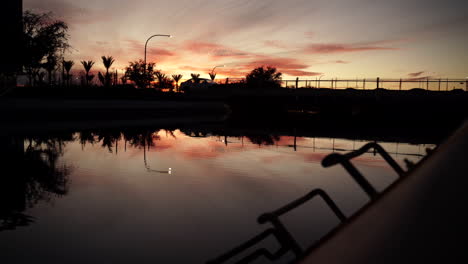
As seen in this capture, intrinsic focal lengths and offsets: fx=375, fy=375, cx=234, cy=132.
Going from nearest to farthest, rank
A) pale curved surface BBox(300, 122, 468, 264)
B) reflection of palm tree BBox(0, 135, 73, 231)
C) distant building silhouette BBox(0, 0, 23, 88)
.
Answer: pale curved surface BBox(300, 122, 468, 264), reflection of palm tree BBox(0, 135, 73, 231), distant building silhouette BBox(0, 0, 23, 88)

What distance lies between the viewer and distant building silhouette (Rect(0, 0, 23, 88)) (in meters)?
24.2

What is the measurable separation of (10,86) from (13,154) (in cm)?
2010

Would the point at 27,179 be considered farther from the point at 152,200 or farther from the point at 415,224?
the point at 415,224

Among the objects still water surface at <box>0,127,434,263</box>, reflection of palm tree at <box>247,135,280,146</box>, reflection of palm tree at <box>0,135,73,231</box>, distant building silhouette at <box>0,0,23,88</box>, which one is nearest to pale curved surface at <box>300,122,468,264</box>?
still water surface at <box>0,127,434,263</box>

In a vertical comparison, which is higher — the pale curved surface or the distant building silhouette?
the distant building silhouette

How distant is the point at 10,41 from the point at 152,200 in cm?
2255

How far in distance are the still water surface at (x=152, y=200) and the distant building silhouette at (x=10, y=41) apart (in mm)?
13126

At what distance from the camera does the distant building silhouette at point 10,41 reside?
2422cm

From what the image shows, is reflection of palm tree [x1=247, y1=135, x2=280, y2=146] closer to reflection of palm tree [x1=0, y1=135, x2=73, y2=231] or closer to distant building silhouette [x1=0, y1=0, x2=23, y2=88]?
reflection of palm tree [x1=0, y1=135, x2=73, y2=231]

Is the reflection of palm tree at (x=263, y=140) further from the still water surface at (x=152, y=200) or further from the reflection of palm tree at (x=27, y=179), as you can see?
the reflection of palm tree at (x=27, y=179)

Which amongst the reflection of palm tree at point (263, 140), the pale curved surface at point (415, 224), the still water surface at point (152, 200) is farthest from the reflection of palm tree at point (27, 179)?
the reflection of palm tree at point (263, 140)

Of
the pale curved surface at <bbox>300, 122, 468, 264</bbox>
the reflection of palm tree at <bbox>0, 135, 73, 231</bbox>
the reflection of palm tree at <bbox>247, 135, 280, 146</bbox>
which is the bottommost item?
the reflection of palm tree at <bbox>247, 135, 280, 146</bbox>

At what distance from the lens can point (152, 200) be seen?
23.7 ft

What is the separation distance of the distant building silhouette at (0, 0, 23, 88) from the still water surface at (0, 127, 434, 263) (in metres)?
13.1
